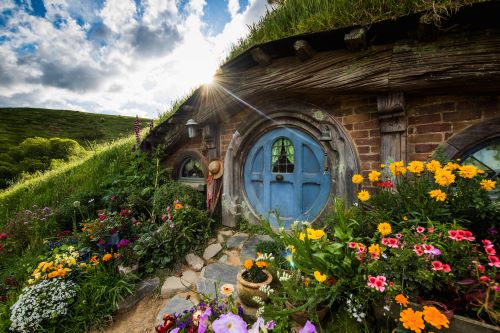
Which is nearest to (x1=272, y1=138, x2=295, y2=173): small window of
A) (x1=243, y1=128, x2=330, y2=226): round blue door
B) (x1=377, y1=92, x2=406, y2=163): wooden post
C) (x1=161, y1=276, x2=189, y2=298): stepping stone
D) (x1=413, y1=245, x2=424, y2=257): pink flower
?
(x1=243, y1=128, x2=330, y2=226): round blue door

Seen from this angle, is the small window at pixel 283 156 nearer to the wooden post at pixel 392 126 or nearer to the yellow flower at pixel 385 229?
the wooden post at pixel 392 126

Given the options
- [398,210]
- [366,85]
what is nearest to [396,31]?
[366,85]

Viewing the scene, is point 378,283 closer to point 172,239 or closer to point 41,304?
point 172,239

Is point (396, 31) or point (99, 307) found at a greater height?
point (396, 31)

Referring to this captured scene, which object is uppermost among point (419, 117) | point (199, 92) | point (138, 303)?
point (199, 92)

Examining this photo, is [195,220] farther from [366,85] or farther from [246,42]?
[246,42]

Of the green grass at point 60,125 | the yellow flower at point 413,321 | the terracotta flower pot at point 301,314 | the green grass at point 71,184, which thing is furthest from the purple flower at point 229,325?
the green grass at point 60,125

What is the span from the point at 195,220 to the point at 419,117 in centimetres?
354

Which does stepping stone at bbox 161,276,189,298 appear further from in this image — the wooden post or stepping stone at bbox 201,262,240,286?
the wooden post

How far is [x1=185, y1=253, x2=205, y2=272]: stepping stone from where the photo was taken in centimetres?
329

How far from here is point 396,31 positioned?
2500 millimetres

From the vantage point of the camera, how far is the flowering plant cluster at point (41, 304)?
7.63ft

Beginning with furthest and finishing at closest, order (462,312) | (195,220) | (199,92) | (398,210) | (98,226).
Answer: (199,92)
(195,220)
(98,226)
(398,210)
(462,312)

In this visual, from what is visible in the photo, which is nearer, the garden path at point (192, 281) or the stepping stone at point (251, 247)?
the garden path at point (192, 281)
